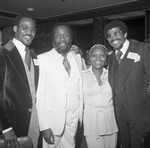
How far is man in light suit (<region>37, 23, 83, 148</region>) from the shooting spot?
221 cm

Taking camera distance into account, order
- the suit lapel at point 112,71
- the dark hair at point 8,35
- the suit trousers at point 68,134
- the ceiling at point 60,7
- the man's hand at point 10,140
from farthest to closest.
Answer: the ceiling at point 60,7 → the dark hair at point 8,35 → the suit lapel at point 112,71 → the suit trousers at point 68,134 → the man's hand at point 10,140

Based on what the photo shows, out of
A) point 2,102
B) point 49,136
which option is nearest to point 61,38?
point 2,102

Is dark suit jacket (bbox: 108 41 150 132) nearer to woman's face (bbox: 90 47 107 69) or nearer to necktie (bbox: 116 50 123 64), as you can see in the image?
necktie (bbox: 116 50 123 64)

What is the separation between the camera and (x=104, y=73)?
264 centimetres

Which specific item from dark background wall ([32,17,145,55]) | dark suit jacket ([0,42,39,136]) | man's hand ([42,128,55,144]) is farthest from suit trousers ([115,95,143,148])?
dark background wall ([32,17,145,55])

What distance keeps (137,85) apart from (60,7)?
18.3 ft

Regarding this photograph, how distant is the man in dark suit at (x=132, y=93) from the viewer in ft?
7.68

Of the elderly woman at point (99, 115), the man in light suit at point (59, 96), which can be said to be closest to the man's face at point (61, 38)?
the man in light suit at point (59, 96)

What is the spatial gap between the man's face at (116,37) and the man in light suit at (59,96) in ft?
1.79

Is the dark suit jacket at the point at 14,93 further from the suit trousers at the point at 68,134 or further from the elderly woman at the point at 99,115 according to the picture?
the elderly woman at the point at 99,115

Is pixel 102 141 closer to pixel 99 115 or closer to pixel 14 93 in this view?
pixel 99 115

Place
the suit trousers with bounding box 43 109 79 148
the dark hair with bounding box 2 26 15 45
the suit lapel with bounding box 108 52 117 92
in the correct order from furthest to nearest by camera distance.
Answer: the dark hair with bounding box 2 26 15 45, the suit lapel with bounding box 108 52 117 92, the suit trousers with bounding box 43 109 79 148

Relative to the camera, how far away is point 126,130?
243 cm

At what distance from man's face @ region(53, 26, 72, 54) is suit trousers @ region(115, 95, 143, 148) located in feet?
2.94
